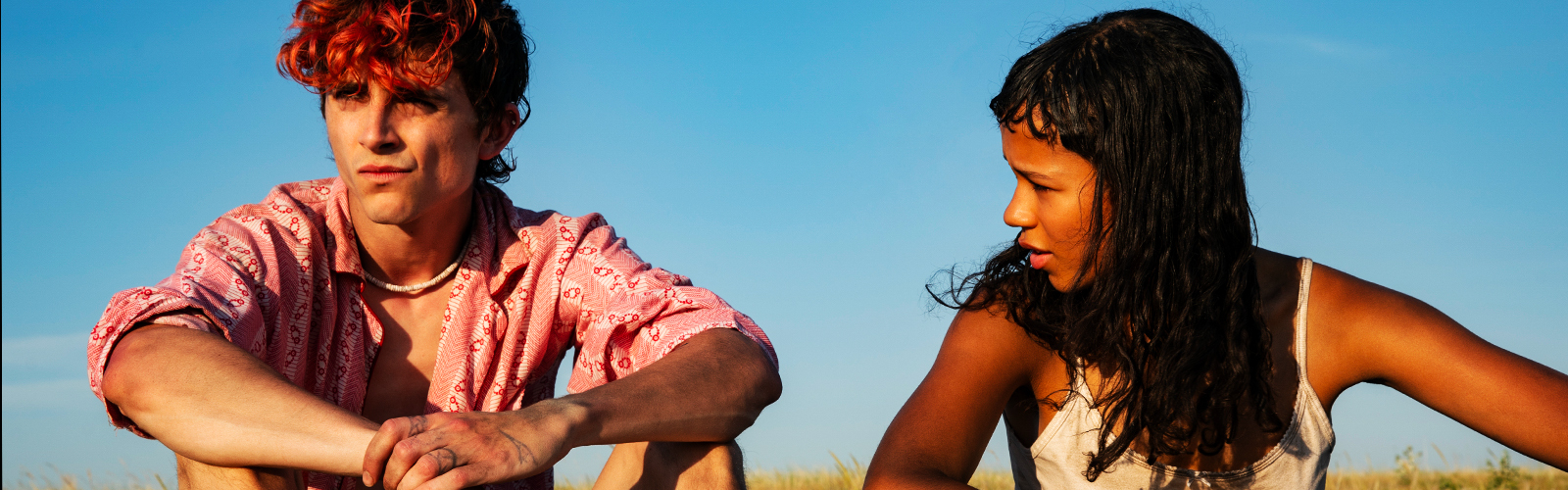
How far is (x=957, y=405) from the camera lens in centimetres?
297

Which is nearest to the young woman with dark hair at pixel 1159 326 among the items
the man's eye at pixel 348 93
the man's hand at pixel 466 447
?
the man's hand at pixel 466 447

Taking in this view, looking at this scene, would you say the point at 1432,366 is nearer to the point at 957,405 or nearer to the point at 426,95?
the point at 957,405

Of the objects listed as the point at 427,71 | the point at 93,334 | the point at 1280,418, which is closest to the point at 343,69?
the point at 427,71

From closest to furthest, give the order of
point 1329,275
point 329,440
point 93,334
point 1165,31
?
point 329,440
point 93,334
point 1165,31
point 1329,275

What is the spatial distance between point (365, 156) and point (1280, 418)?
2.90 m

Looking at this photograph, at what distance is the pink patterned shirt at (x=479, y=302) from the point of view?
10.4ft

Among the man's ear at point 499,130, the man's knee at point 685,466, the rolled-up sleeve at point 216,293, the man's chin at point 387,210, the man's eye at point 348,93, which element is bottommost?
the man's knee at point 685,466

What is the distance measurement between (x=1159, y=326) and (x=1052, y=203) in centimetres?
50

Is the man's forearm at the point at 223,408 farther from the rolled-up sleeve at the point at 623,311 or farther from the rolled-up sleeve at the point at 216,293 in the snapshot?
the rolled-up sleeve at the point at 623,311

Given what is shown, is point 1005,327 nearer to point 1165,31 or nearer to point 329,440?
point 1165,31

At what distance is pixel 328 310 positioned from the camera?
342 cm

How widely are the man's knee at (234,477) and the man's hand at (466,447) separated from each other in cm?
43

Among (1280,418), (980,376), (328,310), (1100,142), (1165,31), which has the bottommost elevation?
(1280,418)

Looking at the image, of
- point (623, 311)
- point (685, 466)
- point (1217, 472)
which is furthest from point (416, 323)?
point (1217, 472)
